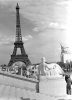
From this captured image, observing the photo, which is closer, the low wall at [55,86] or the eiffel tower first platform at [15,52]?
Answer: the low wall at [55,86]

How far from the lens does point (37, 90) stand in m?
14.2

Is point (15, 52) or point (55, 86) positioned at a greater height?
point (15, 52)

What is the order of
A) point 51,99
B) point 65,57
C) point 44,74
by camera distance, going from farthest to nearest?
point 65,57 → point 44,74 → point 51,99

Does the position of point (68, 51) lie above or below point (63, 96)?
above

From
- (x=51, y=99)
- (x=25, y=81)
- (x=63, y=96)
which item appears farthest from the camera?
(x=25, y=81)

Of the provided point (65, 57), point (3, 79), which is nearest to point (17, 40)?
point (65, 57)

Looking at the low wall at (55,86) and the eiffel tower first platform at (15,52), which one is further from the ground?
the eiffel tower first platform at (15,52)

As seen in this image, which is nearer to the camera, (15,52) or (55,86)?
(55,86)

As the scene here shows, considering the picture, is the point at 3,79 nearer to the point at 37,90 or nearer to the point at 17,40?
the point at 37,90

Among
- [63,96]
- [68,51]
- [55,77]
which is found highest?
[68,51]

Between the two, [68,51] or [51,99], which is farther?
[68,51]

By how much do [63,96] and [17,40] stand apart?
6373cm

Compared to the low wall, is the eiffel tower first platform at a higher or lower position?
higher

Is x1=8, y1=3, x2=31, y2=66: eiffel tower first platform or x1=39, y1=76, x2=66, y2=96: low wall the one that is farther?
x1=8, y1=3, x2=31, y2=66: eiffel tower first platform
